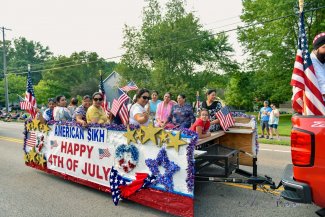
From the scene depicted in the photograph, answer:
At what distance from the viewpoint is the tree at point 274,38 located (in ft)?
72.9

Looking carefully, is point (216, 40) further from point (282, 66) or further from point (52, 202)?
point (52, 202)

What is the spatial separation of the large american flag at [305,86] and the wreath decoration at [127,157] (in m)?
2.48

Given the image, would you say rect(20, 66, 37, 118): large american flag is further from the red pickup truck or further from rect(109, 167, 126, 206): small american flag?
the red pickup truck

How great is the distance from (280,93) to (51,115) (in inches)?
939

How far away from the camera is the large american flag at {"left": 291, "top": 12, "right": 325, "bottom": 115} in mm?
3018

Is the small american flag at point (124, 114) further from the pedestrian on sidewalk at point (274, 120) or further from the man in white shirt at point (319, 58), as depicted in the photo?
the pedestrian on sidewalk at point (274, 120)

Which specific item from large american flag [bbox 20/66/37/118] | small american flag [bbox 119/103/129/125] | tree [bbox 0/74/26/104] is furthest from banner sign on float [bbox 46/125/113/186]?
tree [bbox 0/74/26/104]

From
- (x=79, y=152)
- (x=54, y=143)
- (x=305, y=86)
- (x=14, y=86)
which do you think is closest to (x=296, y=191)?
(x=305, y=86)

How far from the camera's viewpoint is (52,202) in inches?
187

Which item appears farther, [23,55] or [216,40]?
[23,55]

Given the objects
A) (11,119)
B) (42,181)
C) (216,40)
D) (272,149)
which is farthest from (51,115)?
(216,40)

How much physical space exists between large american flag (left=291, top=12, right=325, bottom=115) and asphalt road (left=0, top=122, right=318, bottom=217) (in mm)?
1749

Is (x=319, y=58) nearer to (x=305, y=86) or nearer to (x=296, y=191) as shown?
(x=305, y=86)

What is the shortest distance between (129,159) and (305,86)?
2810mm
